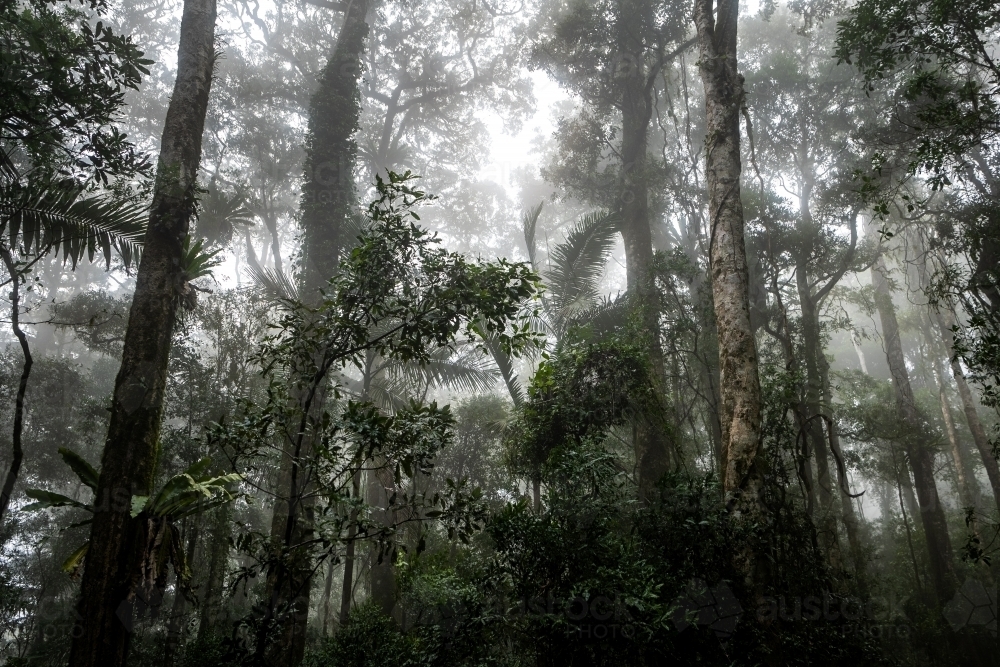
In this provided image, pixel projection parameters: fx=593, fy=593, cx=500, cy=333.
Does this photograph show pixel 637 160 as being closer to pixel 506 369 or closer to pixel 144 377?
pixel 506 369

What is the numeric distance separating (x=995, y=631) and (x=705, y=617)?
33.3ft

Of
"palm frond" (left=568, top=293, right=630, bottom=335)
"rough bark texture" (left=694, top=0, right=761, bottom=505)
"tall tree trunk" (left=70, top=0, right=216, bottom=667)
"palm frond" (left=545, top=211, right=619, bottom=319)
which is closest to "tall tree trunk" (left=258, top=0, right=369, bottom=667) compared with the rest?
"tall tree trunk" (left=70, top=0, right=216, bottom=667)

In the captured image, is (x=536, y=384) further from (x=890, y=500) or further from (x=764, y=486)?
(x=890, y=500)

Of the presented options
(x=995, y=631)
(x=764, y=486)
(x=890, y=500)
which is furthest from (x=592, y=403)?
(x=890, y=500)

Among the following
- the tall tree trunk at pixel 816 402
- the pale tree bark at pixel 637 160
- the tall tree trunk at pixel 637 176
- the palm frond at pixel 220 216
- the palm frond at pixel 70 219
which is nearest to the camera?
the palm frond at pixel 70 219

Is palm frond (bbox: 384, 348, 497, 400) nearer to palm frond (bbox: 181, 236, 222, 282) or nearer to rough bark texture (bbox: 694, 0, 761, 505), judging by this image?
palm frond (bbox: 181, 236, 222, 282)

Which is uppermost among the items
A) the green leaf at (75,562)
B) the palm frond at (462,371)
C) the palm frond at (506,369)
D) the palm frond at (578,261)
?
the palm frond at (578,261)

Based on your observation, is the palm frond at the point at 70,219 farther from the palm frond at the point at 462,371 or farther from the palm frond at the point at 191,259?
the palm frond at the point at 462,371

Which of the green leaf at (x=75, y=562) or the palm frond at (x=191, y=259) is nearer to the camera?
the green leaf at (x=75, y=562)

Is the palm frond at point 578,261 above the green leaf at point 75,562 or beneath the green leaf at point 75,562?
above

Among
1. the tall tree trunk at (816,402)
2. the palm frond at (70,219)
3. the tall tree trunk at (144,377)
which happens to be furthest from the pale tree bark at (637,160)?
the palm frond at (70,219)

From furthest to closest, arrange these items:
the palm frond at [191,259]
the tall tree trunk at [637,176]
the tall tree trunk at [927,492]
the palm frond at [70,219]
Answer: the tall tree trunk at [927,492] < the tall tree trunk at [637,176] < the palm frond at [191,259] < the palm frond at [70,219]

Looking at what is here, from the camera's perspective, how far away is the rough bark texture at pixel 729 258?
5.73m

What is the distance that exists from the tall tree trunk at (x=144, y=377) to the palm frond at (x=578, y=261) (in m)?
5.56
